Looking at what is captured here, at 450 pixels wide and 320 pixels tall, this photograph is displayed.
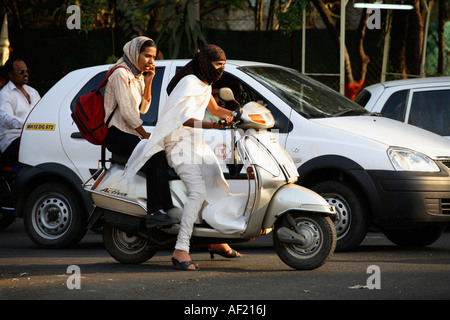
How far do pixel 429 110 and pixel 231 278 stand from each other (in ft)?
13.9

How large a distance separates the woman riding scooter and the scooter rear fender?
504 mm

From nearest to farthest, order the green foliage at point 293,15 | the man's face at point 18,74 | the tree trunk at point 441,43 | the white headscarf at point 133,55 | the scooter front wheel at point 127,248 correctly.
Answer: the scooter front wheel at point 127,248 < the white headscarf at point 133,55 < the man's face at point 18,74 < the green foliage at point 293,15 < the tree trunk at point 441,43

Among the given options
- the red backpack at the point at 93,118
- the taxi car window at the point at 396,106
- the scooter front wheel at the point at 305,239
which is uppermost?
the red backpack at the point at 93,118

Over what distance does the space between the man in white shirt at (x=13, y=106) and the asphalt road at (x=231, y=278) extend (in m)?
2.22

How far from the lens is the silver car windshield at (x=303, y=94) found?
8602 millimetres

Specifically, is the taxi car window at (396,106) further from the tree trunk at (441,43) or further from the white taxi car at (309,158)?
the tree trunk at (441,43)

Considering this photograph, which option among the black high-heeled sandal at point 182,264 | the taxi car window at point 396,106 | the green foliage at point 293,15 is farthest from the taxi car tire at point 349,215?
the green foliage at point 293,15

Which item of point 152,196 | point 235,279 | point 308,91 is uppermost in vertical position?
point 308,91

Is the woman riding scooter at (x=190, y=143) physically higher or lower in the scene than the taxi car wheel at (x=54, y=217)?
higher

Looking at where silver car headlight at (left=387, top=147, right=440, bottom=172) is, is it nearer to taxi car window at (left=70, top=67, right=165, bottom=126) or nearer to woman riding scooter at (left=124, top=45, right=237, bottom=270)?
woman riding scooter at (left=124, top=45, right=237, bottom=270)

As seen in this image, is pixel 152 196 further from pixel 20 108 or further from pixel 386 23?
pixel 386 23
